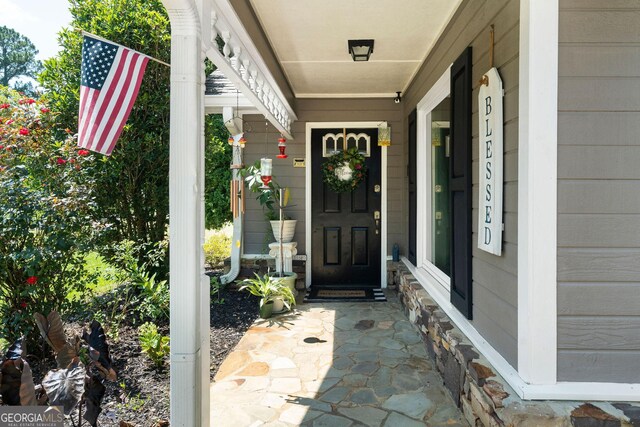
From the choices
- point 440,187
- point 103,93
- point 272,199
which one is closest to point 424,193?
point 440,187

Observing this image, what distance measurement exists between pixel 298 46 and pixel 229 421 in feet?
10.2

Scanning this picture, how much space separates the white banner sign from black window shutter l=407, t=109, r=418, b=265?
2327 mm

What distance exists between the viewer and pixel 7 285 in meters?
2.92

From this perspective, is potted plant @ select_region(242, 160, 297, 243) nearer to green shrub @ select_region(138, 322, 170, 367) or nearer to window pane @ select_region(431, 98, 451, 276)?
window pane @ select_region(431, 98, 451, 276)

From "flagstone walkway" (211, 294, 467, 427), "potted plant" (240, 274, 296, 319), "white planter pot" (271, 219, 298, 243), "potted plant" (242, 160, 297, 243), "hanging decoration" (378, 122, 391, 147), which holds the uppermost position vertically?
"hanging decoration" (378, 122, 391, 147)

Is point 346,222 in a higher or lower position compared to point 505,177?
lower

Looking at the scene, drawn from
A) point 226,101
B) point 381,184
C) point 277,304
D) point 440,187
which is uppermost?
point 226,101

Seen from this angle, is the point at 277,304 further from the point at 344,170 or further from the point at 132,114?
the point at 132,114

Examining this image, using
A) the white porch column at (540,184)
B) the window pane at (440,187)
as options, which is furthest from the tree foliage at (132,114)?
the white porch column at (540,184)

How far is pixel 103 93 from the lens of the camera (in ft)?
5.74

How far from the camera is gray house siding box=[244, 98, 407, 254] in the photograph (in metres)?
5.56

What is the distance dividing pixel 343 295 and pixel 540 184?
12.3ft

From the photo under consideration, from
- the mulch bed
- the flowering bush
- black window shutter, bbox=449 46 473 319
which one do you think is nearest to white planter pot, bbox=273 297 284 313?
the mulch bed

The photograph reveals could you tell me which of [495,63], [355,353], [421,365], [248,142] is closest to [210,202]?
[248,142]
